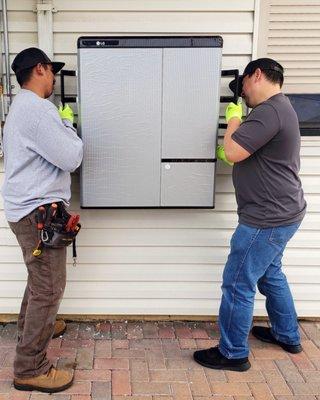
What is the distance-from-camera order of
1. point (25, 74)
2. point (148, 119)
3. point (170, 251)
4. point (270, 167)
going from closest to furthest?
point (25, 74)
point (270, 167)
point (148, 119)
point (170, 251)

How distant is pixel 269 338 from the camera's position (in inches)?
135

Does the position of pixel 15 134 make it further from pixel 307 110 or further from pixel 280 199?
pixel 307 110

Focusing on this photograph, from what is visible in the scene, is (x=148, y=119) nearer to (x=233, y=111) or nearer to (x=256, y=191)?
(x=233, y=111)

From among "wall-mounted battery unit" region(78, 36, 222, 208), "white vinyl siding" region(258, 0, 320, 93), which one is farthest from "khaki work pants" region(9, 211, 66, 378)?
"white vinyl siding" region(258, 0, 320, 93)

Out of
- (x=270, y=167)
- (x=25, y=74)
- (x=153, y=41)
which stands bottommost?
(x=270, y=167)

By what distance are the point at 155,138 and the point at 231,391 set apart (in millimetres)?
1651

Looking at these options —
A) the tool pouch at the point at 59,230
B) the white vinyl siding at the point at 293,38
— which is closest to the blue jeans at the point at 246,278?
the tool pouch at the point at 59,230

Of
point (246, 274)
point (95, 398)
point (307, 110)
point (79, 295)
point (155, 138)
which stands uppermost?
point (307, 110)

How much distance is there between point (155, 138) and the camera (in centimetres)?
312

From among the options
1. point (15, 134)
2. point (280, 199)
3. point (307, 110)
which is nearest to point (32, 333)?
point (15, 134)

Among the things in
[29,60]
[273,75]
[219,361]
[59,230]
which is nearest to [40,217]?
[59,230]

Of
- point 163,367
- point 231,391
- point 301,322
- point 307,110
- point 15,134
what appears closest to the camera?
point 15,134

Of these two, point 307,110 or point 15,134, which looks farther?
point 307,110

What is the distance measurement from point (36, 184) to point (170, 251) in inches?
50.1
